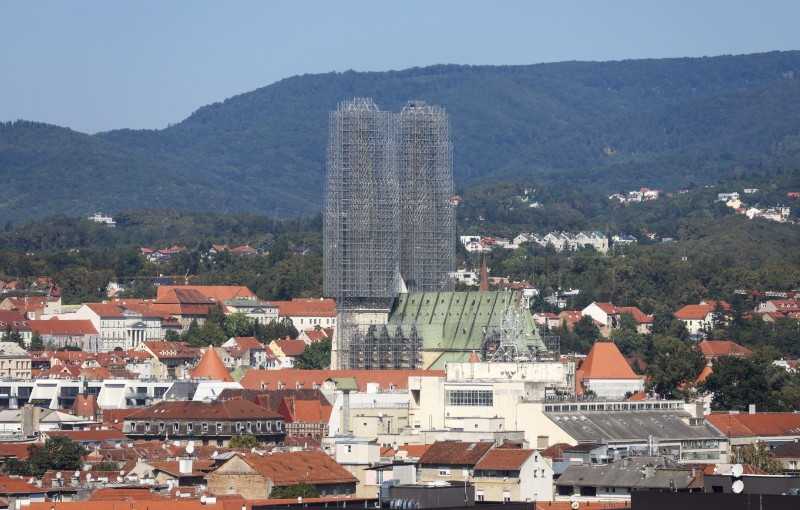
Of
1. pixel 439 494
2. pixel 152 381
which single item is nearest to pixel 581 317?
pixel 152 381

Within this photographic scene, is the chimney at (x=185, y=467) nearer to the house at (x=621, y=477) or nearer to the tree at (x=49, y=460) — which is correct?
the tree at (x=49, y=460)

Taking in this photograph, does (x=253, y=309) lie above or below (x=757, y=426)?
above

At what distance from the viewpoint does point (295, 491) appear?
63.9 metres

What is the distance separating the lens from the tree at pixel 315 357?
5650 inches

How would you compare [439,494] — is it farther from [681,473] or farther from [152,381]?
[152,381]

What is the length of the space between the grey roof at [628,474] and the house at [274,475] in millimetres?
6251

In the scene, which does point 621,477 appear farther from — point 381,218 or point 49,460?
point 381,218

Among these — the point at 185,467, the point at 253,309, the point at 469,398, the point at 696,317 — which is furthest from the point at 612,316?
the point at 185,467

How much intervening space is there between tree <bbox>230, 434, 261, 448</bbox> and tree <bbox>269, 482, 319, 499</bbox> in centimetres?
1994

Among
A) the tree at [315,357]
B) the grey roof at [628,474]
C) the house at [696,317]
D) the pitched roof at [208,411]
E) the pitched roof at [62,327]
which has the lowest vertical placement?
the grey roof at [628,474]

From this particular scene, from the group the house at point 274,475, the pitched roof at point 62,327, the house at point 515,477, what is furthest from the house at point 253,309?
the house at point 515,477

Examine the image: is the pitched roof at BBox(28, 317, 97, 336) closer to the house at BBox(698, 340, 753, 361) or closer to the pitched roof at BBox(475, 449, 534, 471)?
the house at BBox(698, 340, 753, 361)

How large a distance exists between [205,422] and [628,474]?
1230 inches

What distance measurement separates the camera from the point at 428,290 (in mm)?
128625
